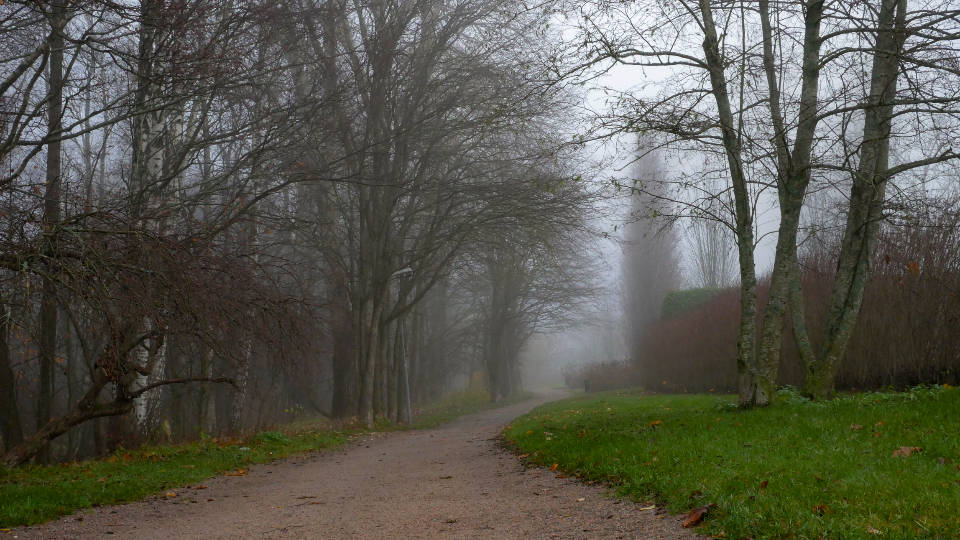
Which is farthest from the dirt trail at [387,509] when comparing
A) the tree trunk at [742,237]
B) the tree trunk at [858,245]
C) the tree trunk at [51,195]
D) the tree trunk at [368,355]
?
the tree trunk at [368,355]

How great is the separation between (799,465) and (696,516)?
157cm

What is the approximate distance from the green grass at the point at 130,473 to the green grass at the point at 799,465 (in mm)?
5027

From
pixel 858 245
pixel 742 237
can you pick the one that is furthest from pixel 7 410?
pixel 858 245

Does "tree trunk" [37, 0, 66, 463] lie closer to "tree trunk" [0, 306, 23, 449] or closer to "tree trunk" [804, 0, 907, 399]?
"tree trunk" [0, 306, 23, 449]

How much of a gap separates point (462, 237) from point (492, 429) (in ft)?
17.1

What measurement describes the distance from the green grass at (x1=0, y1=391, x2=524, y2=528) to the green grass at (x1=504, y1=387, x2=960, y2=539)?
5.03 m

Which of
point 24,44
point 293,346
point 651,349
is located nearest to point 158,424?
point 293,346

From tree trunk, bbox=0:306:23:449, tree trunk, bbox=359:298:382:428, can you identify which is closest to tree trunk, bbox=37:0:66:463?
Answer: tree trunk, bbox=0:306:23:449

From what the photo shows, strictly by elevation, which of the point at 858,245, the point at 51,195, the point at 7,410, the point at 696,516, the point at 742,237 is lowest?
the point at 696,516

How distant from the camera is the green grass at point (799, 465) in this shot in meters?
4.66

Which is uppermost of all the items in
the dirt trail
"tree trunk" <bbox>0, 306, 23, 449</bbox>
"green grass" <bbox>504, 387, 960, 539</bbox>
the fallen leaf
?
"tree trunk" <bbox>0, 306, 23, 449</bbox>

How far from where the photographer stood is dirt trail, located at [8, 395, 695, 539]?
5988 millimetres

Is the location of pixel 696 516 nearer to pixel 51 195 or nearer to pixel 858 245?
pixel 858 245

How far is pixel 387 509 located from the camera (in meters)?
7.37
